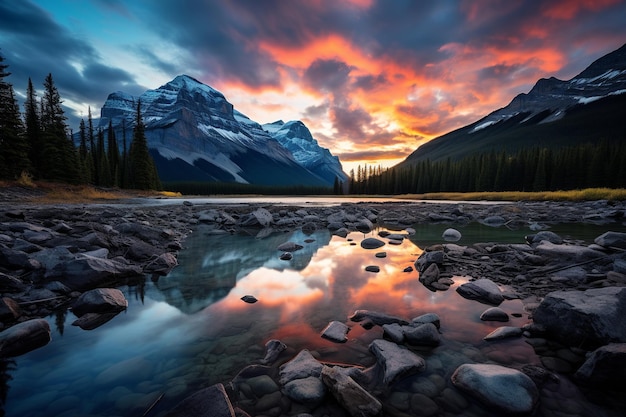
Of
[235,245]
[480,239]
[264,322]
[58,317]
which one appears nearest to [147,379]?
[264,322]

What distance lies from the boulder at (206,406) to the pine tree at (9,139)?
140ft

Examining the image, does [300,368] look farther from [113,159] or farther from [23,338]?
[113,159]

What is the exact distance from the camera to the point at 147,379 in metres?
2.86

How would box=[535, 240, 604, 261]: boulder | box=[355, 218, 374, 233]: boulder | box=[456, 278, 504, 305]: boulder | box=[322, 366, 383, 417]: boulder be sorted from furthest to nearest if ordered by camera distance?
box=[355, 218, 374, 233]: boulder < box=[535, 240, 604, 261]: boulder < box=[456, 278, 504, 305]: boulder < box=[322, 366, 383, 417]: boulder

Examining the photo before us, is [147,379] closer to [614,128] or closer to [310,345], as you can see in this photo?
[310,345]

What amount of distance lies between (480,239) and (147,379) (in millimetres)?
12342

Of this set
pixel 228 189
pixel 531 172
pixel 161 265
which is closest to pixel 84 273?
pixel 161 265

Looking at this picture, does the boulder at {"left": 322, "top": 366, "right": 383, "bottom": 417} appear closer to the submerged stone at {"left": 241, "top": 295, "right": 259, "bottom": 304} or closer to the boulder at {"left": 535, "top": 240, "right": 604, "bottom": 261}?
the submerged stone at {"left": 241, "top": 295, "right": 259, "bottom": 304}

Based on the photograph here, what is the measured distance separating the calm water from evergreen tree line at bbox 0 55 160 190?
130ft

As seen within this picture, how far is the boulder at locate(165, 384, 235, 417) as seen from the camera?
7.27 ft

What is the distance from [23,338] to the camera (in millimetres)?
3354

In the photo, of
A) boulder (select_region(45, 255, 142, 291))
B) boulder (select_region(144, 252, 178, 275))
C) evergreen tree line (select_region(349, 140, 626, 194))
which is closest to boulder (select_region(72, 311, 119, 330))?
boulder (select_region(45, 255, 142, 291))

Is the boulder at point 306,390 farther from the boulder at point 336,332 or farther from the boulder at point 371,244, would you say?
the boulder at point 371,244

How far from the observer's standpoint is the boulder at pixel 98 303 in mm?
4363
